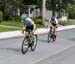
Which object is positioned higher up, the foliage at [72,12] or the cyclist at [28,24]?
the cyclist at [28,24]

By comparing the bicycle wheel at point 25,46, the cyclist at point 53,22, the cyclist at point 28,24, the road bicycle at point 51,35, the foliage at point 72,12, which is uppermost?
the cyclist at point 28,24

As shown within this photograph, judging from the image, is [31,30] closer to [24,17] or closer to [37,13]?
[24,17]

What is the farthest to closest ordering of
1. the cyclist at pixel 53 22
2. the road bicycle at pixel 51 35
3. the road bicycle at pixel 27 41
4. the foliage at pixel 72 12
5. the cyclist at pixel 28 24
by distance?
the foliage at pixel 72 12, the road bicycle at pixel 51 35, the cyclist at pixel 53 22, the road bicycle at pixel 27 41, the cyclist at pixel 28 24

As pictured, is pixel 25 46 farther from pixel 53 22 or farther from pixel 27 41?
pixel 53 22

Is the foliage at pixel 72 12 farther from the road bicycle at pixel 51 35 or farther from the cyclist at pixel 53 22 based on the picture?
the cyclist at pixel 53 22

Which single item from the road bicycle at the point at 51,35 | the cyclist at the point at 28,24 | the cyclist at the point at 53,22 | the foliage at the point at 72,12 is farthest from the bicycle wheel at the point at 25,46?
the foliage at the point at 72,12

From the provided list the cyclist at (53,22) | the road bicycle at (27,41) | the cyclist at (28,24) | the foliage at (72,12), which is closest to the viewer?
the cyclist at (28,24)

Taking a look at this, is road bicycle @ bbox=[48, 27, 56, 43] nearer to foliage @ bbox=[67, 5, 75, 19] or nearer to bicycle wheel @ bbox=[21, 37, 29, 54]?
bicycle wheel @ bbox=[21, 37, 29, 54]

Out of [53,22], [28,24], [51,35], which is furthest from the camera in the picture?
[51,35]

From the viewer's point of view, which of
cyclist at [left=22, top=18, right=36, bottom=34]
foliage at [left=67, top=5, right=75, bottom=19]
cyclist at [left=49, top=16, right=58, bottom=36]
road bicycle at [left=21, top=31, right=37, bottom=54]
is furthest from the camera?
foliage at [left=67, top=5, right=75, bottom=19]

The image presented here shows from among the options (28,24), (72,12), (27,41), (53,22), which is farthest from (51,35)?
(72,12)

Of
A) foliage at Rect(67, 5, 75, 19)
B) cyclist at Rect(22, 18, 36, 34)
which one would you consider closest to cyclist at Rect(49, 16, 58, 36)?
cyclist at Rect(22, 18, 36, 34)

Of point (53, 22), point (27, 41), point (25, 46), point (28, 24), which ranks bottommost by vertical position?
point (25, 46)

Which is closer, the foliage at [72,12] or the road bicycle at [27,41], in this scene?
the road bicycle at [27,41]
